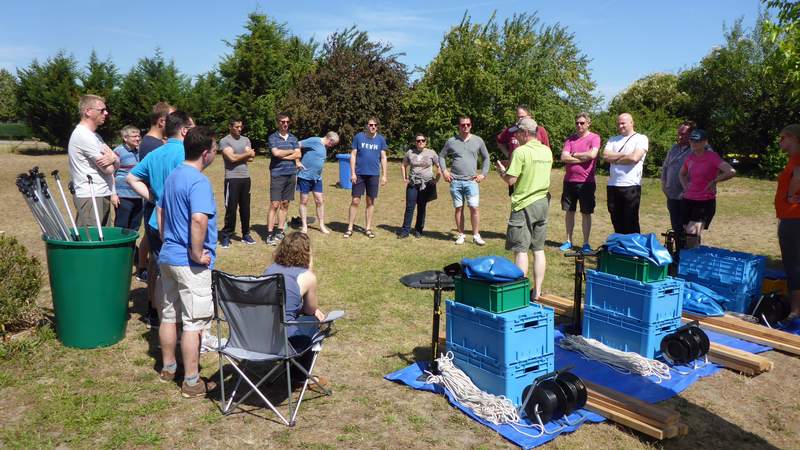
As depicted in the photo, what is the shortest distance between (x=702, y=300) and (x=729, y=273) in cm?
48

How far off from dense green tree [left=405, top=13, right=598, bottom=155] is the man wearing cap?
14.9 m

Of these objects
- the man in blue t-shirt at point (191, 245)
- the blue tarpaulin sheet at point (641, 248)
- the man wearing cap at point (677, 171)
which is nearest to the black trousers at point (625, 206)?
the man wearing cap at point (677, 171)

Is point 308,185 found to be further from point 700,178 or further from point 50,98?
point 50,98

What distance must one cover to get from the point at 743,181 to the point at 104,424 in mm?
19836

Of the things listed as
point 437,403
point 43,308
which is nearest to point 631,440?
point 437,403

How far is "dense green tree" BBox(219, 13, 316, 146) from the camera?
2545 cm

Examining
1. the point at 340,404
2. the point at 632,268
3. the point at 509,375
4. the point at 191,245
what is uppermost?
the point at 191,245

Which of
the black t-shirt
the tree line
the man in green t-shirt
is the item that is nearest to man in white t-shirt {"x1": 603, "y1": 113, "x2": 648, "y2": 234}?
the man in green t-shirt

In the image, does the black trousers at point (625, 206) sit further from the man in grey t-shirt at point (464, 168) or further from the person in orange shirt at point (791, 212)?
the person in orange shirt at point (791, 212)

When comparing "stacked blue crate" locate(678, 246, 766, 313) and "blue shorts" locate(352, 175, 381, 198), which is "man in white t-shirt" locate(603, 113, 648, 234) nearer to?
"stacked blue crate" locate(678, 246, 766, 313)

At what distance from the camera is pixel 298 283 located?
430 centimetres

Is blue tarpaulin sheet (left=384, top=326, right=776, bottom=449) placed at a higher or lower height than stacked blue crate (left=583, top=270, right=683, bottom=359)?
lower

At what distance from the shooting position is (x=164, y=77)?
25172 mm

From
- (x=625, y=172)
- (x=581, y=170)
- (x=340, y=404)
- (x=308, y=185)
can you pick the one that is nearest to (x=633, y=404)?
(x=340, y=404)
